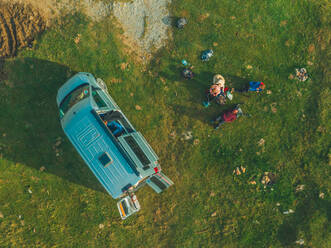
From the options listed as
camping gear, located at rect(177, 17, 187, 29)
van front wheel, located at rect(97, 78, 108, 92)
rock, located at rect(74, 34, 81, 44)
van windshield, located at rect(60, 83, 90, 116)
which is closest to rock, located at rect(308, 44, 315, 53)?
camping gear, located at rect(177, 17, 187, 29)

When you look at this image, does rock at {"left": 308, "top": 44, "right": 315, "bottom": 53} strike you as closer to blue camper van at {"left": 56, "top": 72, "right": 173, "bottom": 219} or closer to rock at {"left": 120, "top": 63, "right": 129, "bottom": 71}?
rock at {"left": 120, "top": 63, "right": 129, "bottom": 71}

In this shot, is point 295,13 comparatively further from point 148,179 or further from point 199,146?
point 148,179

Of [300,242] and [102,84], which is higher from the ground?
[102,84]

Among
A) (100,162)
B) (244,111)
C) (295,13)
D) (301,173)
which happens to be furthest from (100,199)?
(295,13)

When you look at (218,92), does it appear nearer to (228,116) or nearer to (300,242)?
(228,116)

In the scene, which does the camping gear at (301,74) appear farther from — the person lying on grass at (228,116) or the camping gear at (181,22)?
the camping gear at (181,22)

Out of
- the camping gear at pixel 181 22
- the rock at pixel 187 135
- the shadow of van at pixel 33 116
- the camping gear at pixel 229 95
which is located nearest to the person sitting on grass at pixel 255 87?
the camping gear at pixel 229 95

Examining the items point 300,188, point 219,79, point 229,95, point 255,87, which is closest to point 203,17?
point 219,79
